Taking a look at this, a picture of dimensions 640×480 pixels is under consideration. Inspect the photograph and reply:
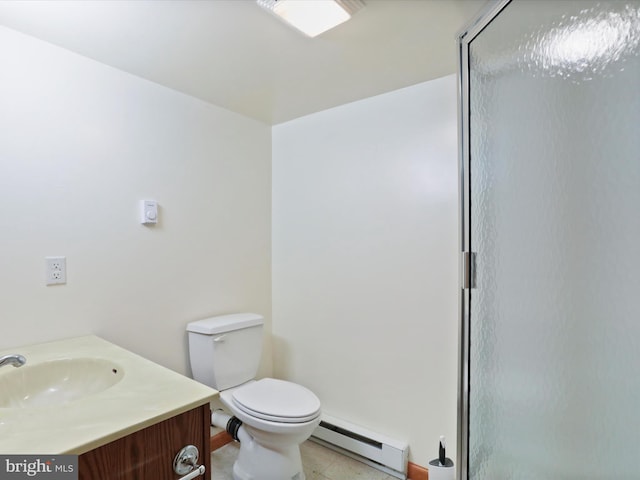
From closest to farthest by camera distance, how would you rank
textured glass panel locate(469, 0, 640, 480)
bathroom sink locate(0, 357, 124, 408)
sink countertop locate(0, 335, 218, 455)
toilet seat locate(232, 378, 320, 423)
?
1. sink countertop locate(0, 335, 218, 455)
2. textured glass panel locate(469, 0, 640, 480)
3. bathroom sink locate(0, 357, 124, 408)
4. toilet seat locate(232, 378, 320, 423)

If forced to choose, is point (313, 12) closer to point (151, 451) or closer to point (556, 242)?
point (556, 242)

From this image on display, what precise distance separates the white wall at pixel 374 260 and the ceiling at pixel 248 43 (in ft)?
0.91

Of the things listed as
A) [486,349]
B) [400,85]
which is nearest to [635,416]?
[486,349]

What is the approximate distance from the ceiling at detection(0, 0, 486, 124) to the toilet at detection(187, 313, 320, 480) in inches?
51.0

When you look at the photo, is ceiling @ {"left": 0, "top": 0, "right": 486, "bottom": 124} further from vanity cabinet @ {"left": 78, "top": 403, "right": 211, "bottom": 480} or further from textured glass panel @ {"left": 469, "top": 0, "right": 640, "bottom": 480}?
vanity cabinet @ {"left": 78, "top": 403, "right": 211, "bottom": 480}

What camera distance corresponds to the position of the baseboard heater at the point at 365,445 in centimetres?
176

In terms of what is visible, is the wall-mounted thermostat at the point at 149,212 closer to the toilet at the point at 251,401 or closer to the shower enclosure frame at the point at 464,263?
the toilet at the point at 251,401

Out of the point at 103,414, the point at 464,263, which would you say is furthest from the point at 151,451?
the point at 464,263

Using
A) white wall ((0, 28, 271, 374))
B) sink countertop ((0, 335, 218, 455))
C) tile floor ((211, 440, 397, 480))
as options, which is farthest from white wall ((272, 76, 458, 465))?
sink countertop ((0, 335, 218, 455))

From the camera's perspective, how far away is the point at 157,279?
1761mm

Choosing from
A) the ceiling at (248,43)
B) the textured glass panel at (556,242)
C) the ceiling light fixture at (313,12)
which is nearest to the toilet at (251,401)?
the textured glass panel at (556,242)

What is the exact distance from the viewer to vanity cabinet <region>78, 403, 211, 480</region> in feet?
2.35

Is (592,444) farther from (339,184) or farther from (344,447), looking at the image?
(339,184)

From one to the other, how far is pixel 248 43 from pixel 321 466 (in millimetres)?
2127
